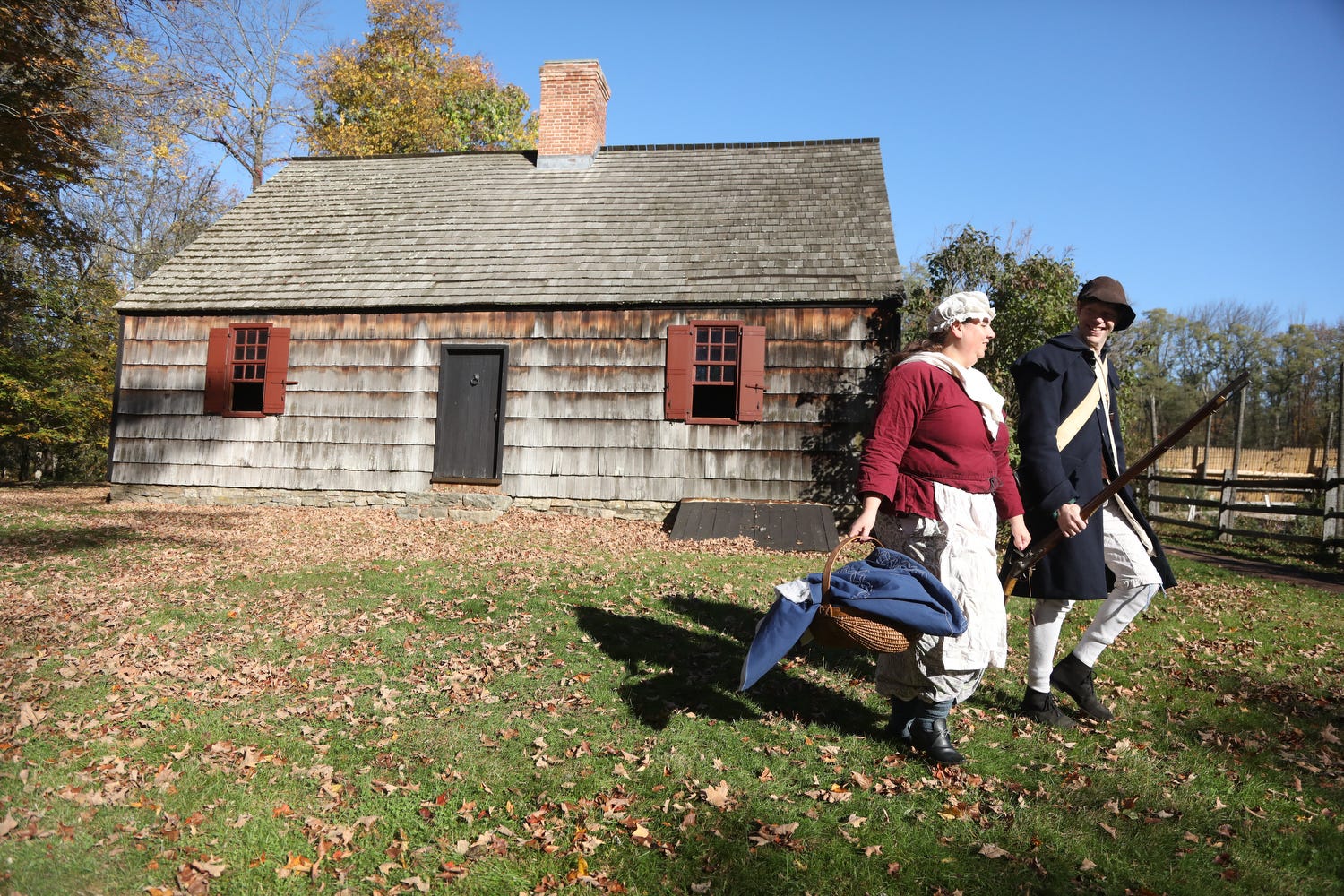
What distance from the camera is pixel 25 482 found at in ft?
64.9

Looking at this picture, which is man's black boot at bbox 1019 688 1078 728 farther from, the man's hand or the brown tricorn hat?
the brown tricorn hat

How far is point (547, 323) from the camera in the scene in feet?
42.2

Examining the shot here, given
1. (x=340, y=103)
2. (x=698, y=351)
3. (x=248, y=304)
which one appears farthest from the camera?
(x=340, y=103)

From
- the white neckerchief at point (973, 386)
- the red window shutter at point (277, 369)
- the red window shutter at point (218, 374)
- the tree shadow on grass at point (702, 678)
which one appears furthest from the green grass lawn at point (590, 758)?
the red window shutter at point (218, 374)

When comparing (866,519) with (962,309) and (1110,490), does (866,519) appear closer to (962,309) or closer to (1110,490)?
(962,309)

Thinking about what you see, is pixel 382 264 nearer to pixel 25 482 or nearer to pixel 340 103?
pixel 25 482

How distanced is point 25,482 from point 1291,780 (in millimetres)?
24848

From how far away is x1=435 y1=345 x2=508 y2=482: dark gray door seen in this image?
13.0 meters

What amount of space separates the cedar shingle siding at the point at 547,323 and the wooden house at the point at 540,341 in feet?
0.12

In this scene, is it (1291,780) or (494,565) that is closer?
(1291,780)

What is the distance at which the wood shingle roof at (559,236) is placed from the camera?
12633 mm

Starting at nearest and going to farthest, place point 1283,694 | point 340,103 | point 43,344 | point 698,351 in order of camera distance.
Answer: point 1283,694 → point 698,351 → point 43,344 → point 340,103

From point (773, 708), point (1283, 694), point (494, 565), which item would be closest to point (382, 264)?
point (494, 565)

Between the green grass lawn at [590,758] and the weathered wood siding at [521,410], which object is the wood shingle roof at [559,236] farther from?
the green grass lawn at [590,758]
